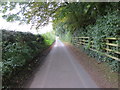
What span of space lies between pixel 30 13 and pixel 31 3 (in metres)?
1.01

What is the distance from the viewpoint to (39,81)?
3.36 metres

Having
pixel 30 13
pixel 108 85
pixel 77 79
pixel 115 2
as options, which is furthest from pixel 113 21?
pixel 30 13

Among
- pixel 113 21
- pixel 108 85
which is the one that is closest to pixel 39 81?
pixel 108 85

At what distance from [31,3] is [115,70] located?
20.9 feet

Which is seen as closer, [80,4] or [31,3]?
[80,4]

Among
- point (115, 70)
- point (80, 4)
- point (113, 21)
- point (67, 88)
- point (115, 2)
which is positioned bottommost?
point (67, 88)

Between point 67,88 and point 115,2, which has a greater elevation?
point 115,2

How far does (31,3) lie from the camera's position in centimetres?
653

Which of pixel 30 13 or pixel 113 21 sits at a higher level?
pixel 30 13

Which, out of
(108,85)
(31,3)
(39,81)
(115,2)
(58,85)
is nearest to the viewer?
(108,85)

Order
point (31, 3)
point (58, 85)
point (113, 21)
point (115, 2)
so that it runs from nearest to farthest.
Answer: point (58, 85) → point (113, 21) → point (115, 2) → point (31, 3)

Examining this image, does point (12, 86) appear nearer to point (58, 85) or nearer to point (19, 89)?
point (19, 89)

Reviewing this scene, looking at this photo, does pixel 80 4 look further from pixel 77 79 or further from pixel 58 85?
pixel 58 85

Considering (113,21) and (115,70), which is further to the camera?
(113,21)
